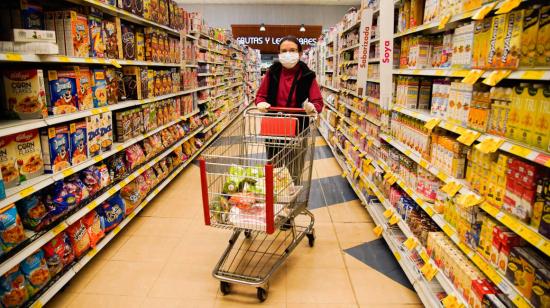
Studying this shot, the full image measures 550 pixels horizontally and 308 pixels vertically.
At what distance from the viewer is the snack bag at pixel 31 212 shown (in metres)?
2.18

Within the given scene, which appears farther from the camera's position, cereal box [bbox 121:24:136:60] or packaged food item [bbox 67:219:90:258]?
cereal box [bbox 121:24:136:60]

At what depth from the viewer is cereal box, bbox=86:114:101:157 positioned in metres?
2.78

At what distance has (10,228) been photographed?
77.6 inches

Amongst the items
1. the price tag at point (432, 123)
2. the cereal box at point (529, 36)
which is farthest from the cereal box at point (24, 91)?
the cereal box at point (529, 36)

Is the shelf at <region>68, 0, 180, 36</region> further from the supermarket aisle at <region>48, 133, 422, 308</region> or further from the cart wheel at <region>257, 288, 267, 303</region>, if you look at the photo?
the cart wheel at <region>257, 288, 267, 303</region>

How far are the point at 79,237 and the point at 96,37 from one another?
1.56 metres

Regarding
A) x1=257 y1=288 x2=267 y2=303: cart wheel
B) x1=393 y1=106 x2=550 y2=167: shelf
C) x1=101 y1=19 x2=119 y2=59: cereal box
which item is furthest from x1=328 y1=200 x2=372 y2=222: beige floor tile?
x1=101 y1=19 x2=119 y2=59: cereal box

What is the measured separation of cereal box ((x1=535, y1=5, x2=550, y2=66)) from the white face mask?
2.00 metres

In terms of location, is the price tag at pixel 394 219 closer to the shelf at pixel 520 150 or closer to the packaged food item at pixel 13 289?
the shelf at pixel 520 150

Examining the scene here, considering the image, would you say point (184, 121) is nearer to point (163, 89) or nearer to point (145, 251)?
point (163, 89)

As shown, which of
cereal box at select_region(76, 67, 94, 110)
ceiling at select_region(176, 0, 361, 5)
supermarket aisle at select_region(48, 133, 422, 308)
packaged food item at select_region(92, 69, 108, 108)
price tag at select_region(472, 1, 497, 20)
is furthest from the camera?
ceiling at select_region(176, 0, 361, 5)

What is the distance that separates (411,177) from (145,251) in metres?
2.33

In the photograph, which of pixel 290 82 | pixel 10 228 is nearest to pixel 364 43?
pixel 290 82

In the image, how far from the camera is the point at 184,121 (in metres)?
5.57
